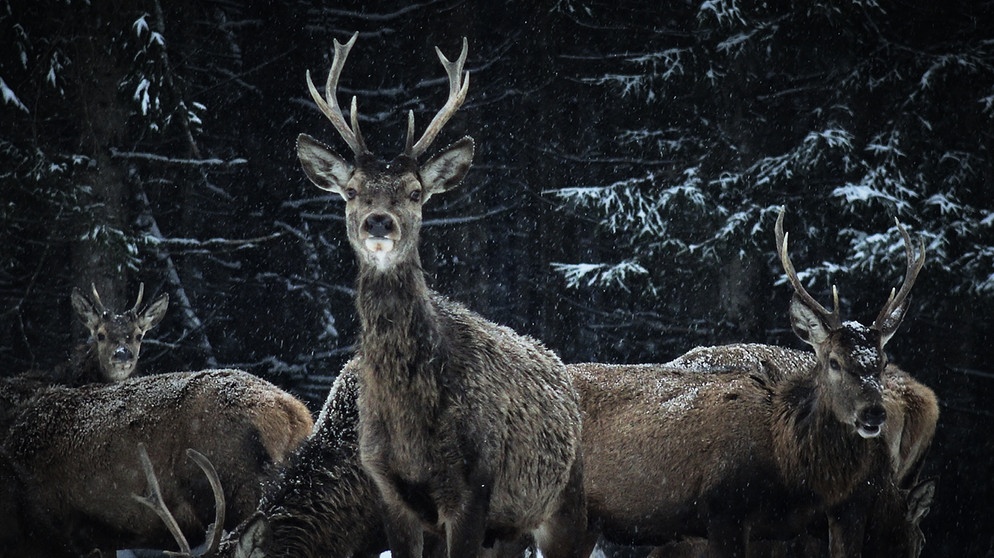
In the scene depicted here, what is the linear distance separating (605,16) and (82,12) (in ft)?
27.1

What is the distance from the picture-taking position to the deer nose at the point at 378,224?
6.51m

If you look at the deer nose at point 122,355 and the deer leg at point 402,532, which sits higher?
the deer leg at point 402,532

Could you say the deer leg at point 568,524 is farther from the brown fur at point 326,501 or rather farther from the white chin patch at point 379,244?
the white chin patch at point 379,244

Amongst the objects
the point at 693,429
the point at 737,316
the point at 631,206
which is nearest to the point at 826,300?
the point at 737,316

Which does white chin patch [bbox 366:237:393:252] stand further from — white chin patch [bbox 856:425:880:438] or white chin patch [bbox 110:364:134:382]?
white chin patch [bbox 110:364:134:382]

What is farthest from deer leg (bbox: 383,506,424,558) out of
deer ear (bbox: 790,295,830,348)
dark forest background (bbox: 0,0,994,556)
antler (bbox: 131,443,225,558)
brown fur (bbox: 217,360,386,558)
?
dark forest background (bbox: 0,0,994,556)

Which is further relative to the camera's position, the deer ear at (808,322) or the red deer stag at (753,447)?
the deer ear at (808,322)

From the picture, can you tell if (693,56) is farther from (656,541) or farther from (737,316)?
(656,541)

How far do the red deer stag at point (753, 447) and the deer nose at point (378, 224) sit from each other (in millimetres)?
3458

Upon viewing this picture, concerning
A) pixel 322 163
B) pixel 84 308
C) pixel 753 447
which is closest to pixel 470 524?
pixel 322 163

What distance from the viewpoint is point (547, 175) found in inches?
722

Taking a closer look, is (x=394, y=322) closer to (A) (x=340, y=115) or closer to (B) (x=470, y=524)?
(B) (x=470, y=524)

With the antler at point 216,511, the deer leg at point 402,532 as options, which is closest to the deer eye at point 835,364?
the deer leg at point 402,532

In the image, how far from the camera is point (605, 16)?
1873 cm
